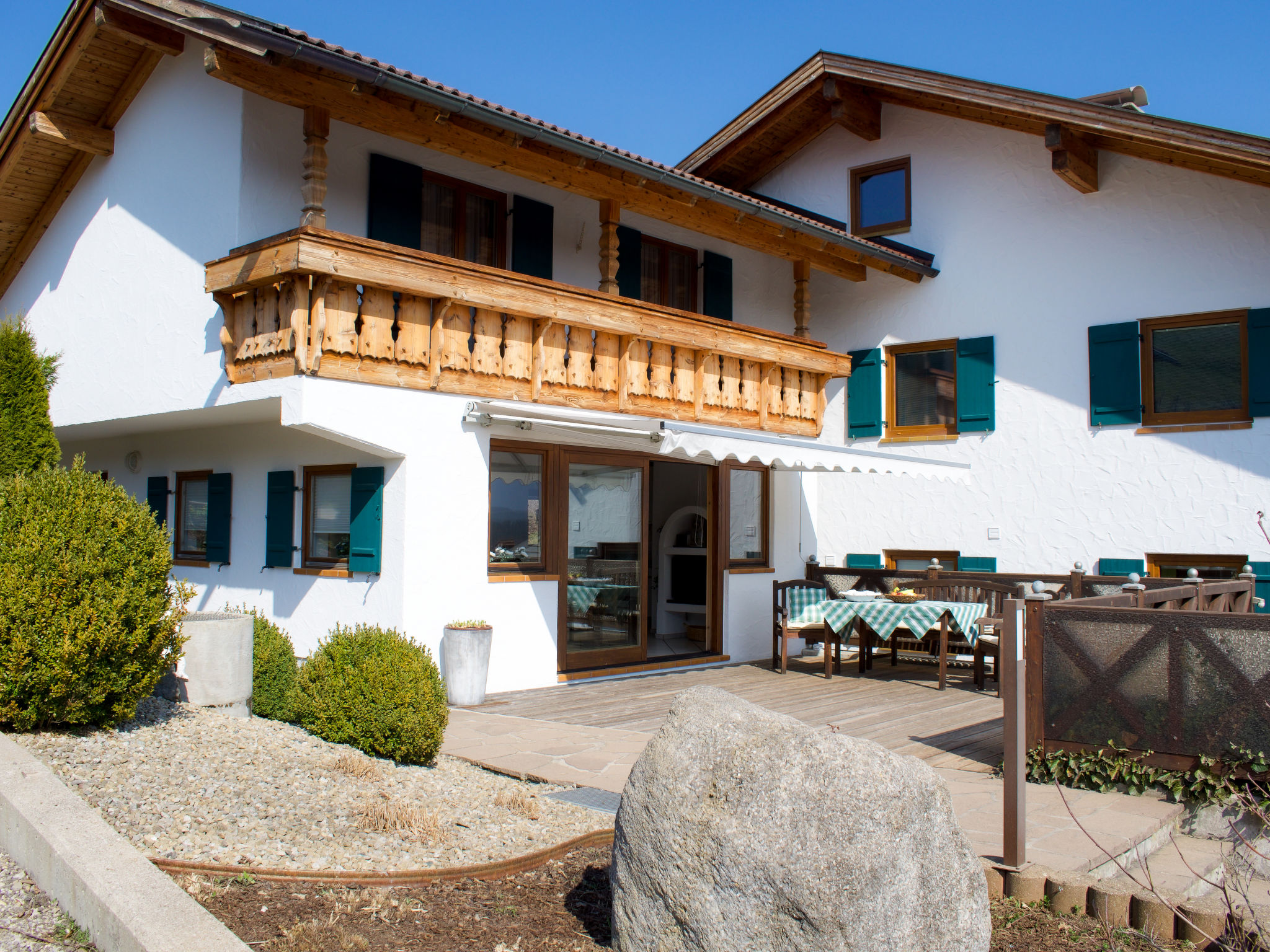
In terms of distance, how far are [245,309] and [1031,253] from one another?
367 inches

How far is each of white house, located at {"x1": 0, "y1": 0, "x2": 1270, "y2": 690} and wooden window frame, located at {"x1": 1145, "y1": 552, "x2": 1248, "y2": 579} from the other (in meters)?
0.05

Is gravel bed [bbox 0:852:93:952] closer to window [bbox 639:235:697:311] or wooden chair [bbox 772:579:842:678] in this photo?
wooden chair [bbox 772:579:842:678]

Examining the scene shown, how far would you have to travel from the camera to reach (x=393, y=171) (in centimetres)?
1027

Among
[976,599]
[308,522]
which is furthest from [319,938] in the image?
[976,599]

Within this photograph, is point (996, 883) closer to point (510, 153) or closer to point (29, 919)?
point (29, 919)

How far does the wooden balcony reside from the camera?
8.55 m

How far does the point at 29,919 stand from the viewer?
12.4 ft

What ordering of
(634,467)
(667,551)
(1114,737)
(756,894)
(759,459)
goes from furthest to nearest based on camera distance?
(667,551) → (634,467) → (759,459) → (1114,737) → (756,894)

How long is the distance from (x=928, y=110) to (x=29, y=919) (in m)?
13.9

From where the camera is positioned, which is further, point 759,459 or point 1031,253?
point 1031,253

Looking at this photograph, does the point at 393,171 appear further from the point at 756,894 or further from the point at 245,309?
the point at 756,894

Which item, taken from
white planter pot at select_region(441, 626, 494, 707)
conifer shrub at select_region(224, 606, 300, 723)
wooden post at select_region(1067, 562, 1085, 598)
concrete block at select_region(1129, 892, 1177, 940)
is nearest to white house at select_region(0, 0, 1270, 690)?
white planter pot at select_region(441, 626, 494, 707)

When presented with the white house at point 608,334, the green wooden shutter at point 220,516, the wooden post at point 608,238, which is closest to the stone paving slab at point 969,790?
the white house at point 608,334

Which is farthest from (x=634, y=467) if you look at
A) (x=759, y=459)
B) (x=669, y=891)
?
(x=669, y=891)
